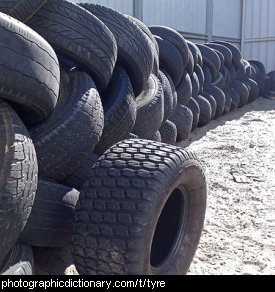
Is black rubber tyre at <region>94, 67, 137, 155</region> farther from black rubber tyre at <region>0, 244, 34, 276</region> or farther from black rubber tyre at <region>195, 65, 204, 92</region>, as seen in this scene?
black rubber tyre at <region>195, 65, 204, 92</region>

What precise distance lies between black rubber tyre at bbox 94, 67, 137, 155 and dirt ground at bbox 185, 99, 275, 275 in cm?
79

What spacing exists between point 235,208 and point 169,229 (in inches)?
36.8

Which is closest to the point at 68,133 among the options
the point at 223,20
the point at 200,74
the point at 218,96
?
the point at 200,74

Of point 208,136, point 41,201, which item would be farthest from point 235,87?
point 41,201

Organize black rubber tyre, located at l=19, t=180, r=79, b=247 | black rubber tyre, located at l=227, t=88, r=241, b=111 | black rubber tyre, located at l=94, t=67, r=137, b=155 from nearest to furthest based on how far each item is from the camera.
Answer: black rubber tyre, located at l=19, t=180, r=79, b=247, black rubber tyre, located at l=94, t=67, r=137, b=155, black rubber tyre, located at l=227, t=88, r=241, b=111

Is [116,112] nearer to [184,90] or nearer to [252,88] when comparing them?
[184,90]

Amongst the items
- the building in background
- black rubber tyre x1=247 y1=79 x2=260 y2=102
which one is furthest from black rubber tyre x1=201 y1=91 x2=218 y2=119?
the building in background

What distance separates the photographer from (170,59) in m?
4.39

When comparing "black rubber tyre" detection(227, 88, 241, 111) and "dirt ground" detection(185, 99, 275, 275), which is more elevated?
"dirt ground" detection(185, 99, 275, 275)

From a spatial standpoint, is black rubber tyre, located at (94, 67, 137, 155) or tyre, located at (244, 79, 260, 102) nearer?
black rubber tyre, located at (94, 67, 137, 155)

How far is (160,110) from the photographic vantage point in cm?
322

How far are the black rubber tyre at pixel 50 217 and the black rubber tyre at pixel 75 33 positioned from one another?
2.59ft

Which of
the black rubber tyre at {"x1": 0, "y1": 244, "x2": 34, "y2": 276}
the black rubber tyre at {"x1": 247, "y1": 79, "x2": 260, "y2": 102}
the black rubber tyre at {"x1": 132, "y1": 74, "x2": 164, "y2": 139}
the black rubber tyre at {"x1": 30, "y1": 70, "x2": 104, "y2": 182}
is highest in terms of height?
the black rubber tyre at {"x1": 30, "y1": 70, "x2": 104, "y2": 182}

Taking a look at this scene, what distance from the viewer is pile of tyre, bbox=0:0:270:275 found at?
1558 mm
